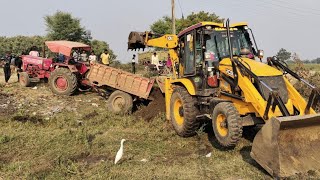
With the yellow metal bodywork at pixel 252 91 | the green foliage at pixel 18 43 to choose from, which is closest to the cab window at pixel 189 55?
the yellow metal bodywork at pixel 252 91

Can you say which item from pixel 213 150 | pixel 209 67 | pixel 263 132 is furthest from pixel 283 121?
pixel 209 67

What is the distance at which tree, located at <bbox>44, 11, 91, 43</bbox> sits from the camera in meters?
43.1

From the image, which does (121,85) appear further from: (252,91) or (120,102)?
(252,91)

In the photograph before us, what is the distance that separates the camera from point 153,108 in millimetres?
11039

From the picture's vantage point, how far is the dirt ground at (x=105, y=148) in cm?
602

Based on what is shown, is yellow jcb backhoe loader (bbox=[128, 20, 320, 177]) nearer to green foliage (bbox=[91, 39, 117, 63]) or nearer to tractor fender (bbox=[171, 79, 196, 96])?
tractor fender (bbox=[171, 79, 196, 96])

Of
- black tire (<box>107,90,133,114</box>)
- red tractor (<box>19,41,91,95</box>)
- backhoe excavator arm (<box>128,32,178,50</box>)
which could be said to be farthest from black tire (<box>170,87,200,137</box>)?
red tractor (<box>19,41,91,95</box>)

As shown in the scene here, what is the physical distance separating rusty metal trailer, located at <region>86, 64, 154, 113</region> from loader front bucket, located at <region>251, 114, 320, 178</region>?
245 inches

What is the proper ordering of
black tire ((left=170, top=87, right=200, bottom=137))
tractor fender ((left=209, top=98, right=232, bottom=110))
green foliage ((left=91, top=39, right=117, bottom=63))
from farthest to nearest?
1. green foliage ((left=91, top=39, right=117, bottom=63))
2. black tire ((left=170, top=87, right=200, bottom=137))
3. tractor fender ((left=209, top=98, right=232, bottom=110))

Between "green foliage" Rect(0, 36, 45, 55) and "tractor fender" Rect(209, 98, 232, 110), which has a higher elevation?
"green foliage" Rect(0, 36, 45, 55)

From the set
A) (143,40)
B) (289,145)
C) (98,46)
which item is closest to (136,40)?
(143,40)

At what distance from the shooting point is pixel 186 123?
26.6ft

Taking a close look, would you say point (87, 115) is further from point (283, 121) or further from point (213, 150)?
point (283, 121)

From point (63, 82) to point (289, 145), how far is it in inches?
387
